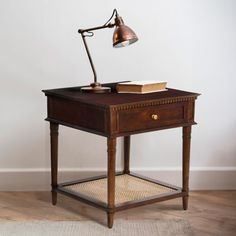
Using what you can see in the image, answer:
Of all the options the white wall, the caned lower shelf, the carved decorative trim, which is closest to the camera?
the carved decorative trim

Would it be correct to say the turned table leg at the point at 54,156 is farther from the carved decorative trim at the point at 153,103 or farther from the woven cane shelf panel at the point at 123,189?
the carved decorative trim at the point at 153,103

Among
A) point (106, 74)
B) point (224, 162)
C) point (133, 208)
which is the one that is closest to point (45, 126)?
point (106, 74)

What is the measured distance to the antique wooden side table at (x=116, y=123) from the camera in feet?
9.04

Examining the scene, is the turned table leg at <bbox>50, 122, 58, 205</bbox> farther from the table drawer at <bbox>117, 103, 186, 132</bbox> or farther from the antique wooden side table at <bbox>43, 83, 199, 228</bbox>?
the table drawer at <bbox>117, 103, 186, 132</bbox>

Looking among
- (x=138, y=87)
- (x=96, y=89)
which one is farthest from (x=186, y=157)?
(x=96, y=89)

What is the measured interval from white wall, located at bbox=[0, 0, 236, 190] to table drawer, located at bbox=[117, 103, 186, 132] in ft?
1.64

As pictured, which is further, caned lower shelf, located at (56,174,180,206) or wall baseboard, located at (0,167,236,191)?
wall baseboard, located at (0,167,236,191)

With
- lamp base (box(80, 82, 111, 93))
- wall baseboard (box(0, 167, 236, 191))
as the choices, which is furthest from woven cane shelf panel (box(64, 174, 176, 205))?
lamp base (box(80, 82, 111, 93))

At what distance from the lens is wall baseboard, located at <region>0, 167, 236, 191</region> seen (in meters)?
3.45

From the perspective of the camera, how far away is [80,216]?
10.0ft

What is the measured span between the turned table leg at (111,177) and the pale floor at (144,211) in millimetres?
116

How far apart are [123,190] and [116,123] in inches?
21.3

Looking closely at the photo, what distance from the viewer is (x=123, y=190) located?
124 inches

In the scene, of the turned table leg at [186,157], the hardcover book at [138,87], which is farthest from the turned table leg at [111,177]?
the turned table leg at [186,157]
